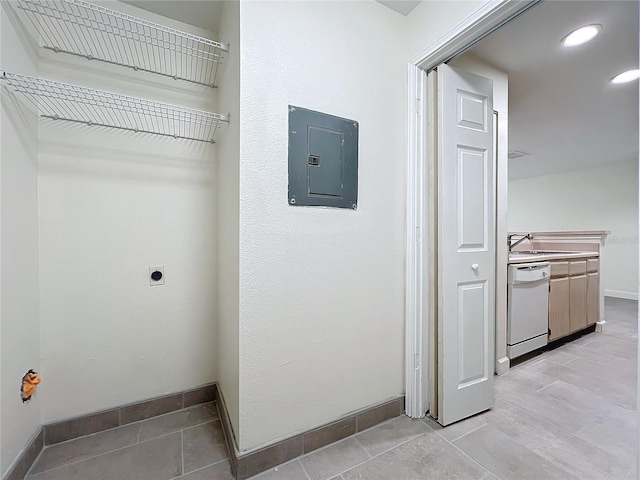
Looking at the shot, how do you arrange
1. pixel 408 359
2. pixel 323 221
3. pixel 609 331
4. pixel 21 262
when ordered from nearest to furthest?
pixel 21 262 < pixel 323 221 < pixel 408 359 < pixel 609 331

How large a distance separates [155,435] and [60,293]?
0.91 metres

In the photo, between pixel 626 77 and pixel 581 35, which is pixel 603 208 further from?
pixel 581 35

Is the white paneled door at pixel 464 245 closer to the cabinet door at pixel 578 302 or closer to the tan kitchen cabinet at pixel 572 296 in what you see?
the tan kitchen cabinet at pixel 572 296

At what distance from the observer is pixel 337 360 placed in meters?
1.39

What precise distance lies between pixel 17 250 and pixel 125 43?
123 cm

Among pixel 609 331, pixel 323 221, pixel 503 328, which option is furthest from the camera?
pixel 609 331

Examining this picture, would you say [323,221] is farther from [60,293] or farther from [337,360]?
[60,293]

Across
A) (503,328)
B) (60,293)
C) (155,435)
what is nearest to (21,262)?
(60,293)

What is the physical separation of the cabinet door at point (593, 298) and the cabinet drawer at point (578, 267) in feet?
0.51

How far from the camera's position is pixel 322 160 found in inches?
51.8

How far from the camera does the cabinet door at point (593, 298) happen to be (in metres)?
2.96

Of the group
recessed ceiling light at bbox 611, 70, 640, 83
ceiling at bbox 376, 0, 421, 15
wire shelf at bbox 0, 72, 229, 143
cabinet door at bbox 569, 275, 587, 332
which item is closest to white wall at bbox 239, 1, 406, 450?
ceiling at bbox 376, 0, 421, 15

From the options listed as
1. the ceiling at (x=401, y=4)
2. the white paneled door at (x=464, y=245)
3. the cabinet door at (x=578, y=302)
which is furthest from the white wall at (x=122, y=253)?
the cabinet door at (x=578, y=302)

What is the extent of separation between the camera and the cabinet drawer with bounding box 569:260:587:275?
2746 millimetres
